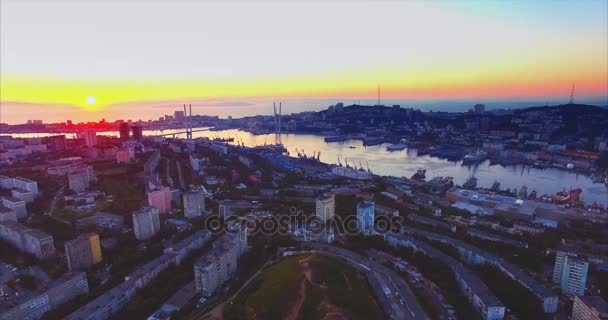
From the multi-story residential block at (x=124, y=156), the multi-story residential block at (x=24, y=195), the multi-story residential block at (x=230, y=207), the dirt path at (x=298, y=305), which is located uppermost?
the multi-story residential block at (x=124, y=156)

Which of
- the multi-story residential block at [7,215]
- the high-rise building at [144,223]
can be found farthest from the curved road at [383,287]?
the multi-story residential block at [7,215]

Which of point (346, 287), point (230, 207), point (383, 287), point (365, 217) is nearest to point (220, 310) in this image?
point (346, 287)

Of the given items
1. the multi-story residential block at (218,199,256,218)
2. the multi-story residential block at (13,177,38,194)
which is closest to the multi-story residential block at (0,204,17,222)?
the multi-story residential block at (13,177,38,194)

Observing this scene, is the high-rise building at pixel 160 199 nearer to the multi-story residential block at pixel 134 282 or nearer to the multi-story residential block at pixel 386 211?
the multi-story residential block at pixel 134 282

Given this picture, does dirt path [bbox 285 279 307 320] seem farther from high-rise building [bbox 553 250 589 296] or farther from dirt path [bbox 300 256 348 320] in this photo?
high-rise building [bbox 553 250 589 296]

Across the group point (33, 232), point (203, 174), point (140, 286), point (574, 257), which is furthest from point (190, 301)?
point (203, 174)

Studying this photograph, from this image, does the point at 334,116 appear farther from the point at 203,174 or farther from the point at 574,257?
the point at 574,257

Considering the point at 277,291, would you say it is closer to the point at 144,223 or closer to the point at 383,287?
the point at 383,287
